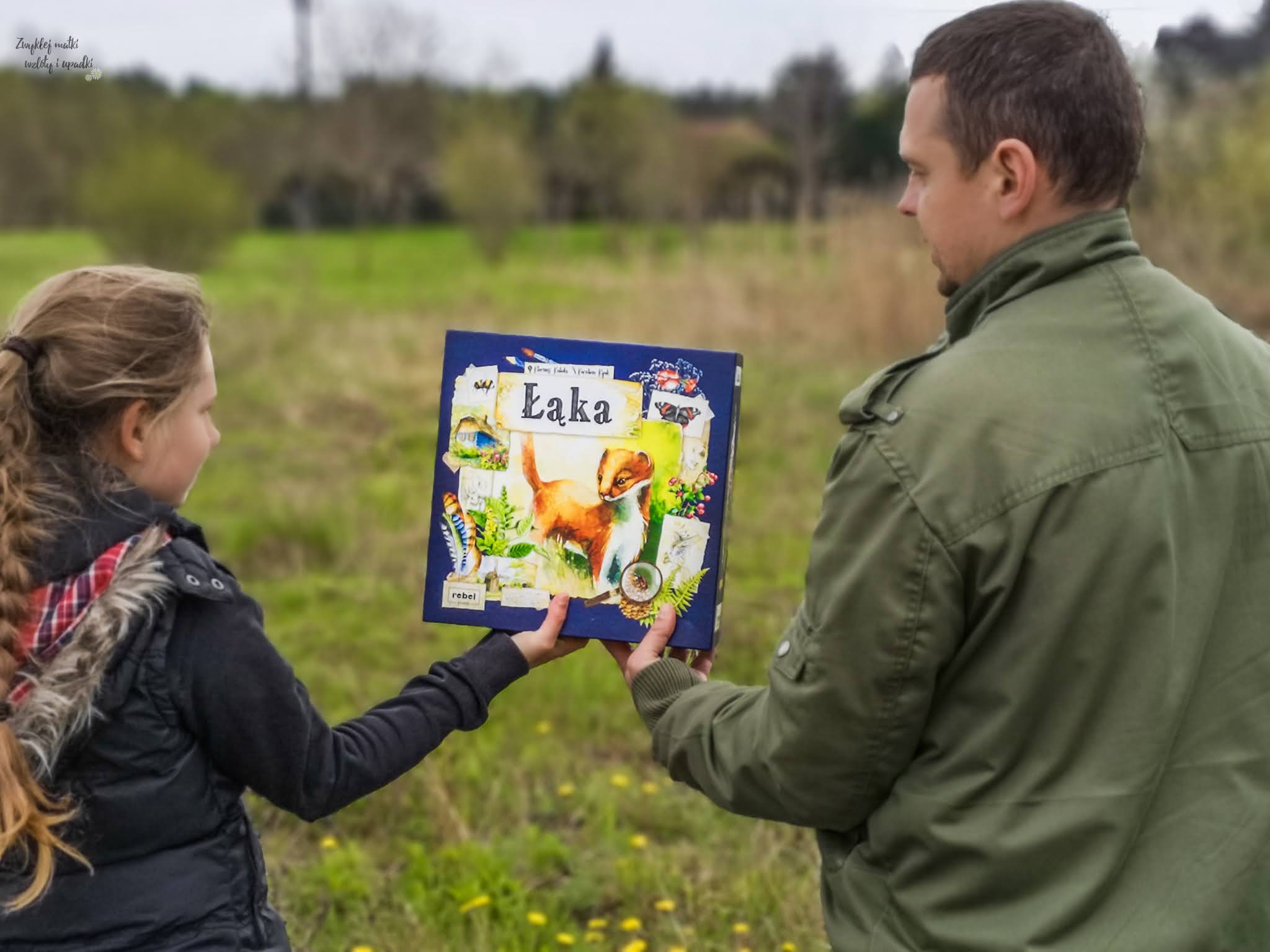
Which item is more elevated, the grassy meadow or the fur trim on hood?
the fur trim on hood

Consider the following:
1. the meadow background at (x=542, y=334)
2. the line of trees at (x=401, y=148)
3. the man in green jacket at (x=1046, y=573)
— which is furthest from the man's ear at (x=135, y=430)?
the line of trees at (x=401, y=148)

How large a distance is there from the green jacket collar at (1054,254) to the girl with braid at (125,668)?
4.00 feet

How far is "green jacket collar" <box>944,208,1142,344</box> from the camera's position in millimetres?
1831

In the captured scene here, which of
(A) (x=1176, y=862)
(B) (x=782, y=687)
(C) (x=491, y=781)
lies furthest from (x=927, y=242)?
(C) (x=491, y=781)

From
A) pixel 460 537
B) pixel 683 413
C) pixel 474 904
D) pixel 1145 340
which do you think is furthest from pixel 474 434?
pixel 474 904

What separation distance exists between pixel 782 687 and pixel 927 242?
71cm

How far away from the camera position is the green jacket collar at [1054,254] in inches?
72.1

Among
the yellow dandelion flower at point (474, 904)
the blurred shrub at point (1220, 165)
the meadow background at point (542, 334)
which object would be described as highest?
the blurred shrub at point (1220, 165)

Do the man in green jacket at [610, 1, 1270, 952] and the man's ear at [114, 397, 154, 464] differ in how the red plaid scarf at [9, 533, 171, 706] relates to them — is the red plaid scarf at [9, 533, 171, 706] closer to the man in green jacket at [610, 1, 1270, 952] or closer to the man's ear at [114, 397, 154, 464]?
the man's ear at [114, 397, 154, 464]

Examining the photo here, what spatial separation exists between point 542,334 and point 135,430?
671 centimetres

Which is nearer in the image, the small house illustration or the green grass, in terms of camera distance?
the small house illustration

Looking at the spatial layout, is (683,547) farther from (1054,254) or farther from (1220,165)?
(1220,165)

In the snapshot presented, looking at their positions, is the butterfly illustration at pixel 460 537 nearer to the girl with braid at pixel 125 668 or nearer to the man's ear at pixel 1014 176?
the girl with braid at pixel 125 668

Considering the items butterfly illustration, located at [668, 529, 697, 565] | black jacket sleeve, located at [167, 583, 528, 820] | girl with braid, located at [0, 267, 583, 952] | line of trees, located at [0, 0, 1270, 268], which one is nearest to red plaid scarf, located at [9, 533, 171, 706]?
girl with braid, located at [0, 267, 583, 952]
